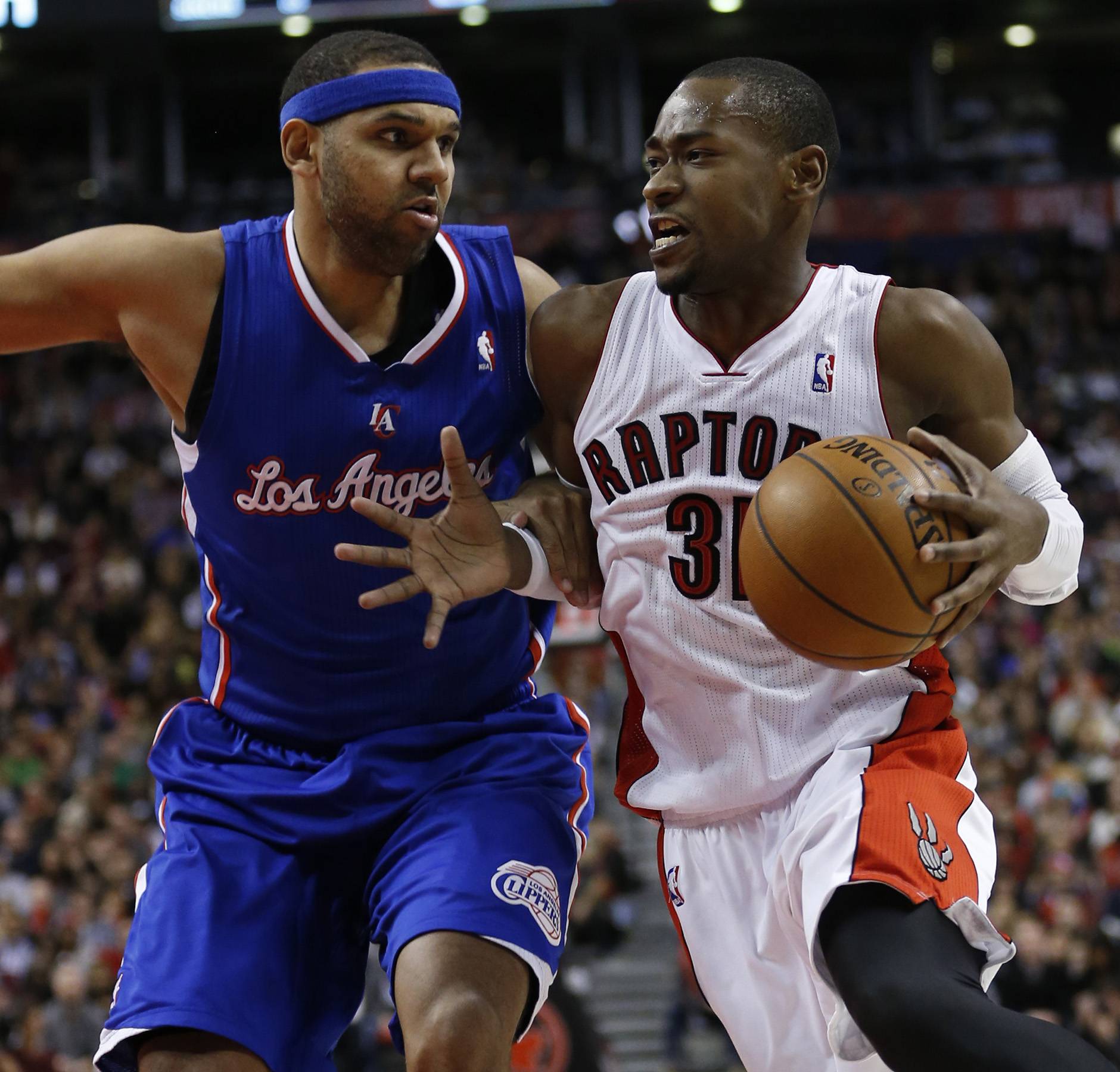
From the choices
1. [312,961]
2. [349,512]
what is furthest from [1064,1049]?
[349,512]

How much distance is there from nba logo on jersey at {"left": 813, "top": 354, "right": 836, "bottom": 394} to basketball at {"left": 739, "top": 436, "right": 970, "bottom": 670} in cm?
31

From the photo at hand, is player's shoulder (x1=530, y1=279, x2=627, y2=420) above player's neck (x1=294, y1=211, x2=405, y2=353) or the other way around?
the other way around

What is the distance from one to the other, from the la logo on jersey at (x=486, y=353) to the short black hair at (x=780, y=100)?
2.21ft

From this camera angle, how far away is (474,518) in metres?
2.97

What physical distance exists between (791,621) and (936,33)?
17225 millimetres

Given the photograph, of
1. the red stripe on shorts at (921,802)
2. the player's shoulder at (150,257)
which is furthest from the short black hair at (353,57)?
the red stripe on shorts at (921,802)

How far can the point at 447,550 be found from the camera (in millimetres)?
2969

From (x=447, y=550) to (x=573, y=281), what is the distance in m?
12.5

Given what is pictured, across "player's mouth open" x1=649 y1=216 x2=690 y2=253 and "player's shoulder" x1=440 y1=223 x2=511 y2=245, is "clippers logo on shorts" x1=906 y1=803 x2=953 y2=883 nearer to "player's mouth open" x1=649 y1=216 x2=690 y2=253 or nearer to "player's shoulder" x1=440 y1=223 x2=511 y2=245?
"player's mouth open" x1=649 y1=216 x2=690 y2=253

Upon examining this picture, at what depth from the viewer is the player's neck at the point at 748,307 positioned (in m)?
3.13

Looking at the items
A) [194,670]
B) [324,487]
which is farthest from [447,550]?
[194,670]

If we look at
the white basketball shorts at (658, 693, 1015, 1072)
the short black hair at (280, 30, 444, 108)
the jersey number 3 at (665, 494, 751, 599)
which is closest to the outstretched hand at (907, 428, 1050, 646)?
the white basketball shorts at (658, 693, 1015, 1072)

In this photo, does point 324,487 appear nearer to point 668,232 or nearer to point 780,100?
point 668,232

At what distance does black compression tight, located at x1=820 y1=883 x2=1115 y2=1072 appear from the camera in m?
2.34
